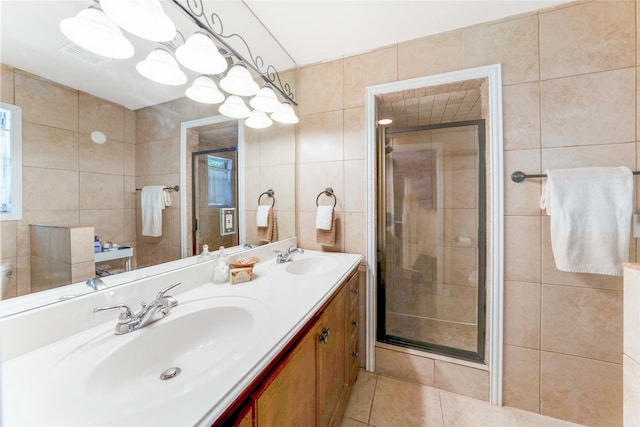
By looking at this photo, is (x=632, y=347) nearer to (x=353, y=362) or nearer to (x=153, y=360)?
(x=353, y=362)

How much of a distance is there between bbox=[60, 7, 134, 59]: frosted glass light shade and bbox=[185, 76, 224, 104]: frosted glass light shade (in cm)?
29

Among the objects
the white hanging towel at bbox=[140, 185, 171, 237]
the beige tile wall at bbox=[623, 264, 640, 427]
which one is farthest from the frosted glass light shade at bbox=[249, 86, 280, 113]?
the beige tile wall at bbox=[623, 264, 640, 427]

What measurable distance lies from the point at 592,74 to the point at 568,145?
362 mm

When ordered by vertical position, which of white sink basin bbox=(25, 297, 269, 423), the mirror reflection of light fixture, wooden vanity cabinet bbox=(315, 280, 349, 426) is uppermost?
the mirror reflection of light fixture

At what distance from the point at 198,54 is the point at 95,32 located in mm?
320

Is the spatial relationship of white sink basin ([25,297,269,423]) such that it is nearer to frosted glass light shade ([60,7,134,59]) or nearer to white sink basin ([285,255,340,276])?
white sink basin ([285,255,340,276])

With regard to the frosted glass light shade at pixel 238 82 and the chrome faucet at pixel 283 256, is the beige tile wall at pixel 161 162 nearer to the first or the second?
the frosted glass light shade at pixel 238 82

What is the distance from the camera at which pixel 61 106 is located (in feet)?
2.10

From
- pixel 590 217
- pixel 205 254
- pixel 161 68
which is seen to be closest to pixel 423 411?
pixel 590 217

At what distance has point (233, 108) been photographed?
120cm

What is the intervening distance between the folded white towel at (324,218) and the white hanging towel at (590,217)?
118 centimetres

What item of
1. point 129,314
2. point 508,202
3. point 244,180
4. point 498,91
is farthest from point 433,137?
point 129,314

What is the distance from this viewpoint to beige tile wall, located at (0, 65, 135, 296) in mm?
579

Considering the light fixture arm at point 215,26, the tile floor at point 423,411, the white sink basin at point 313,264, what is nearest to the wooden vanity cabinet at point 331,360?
the tile floor at point 423,411
